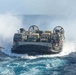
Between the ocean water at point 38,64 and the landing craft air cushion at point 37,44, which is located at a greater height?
the landing craft air cushion at point 37,44

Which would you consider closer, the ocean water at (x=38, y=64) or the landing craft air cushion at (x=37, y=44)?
the ocean water at (x=38, y=64)

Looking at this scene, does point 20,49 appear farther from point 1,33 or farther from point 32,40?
point 1,33

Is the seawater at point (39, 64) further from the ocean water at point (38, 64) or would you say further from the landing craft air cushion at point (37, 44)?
the landing craft air cushion at point (37, 44)

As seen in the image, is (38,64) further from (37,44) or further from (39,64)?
(37,44)

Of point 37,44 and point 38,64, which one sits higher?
point 37,44

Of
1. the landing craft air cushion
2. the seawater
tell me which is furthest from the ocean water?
the landing craft air cushion

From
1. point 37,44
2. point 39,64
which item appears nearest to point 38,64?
point 39,64

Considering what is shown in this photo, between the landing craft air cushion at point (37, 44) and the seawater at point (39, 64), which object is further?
the landing craft air cushion at point (37, 44)

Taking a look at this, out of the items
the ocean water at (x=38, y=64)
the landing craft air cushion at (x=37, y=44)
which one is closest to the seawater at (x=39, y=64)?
the ocean water at (x=38, y=64)

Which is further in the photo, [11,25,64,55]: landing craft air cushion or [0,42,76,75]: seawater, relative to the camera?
[11,25,64,55]: landing craft air cushion

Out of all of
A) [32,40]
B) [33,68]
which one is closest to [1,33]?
[32,40]

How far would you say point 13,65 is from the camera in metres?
51.8

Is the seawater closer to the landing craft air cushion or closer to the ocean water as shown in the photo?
the ocean water

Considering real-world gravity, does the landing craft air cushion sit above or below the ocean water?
above
